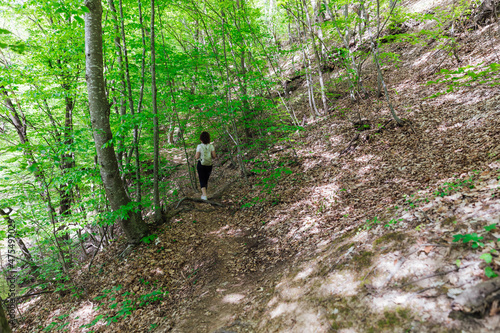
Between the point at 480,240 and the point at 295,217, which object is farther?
the point at 295,217

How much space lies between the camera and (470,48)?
26.0ft

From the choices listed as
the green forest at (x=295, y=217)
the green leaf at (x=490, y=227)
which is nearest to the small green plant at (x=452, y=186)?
the green forest at (x=295, y=217)

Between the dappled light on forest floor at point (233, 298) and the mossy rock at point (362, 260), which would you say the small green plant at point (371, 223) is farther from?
the dappled light on forest floor at point (233, 298)

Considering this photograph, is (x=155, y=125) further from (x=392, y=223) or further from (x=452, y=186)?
(x=452, y=186)

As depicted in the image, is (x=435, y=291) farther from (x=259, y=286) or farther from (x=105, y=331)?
(x=105, y=331)

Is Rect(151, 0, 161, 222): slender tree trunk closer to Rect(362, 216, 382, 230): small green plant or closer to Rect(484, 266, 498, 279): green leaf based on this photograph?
Rect(362, 216, 382, 230): small green plant

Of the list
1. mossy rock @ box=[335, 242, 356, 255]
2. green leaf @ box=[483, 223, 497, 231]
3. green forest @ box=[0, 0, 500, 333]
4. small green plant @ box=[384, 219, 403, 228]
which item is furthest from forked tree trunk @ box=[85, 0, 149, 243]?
green leaf @ box=[483, 223, 497, 231]

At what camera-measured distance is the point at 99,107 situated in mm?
4910

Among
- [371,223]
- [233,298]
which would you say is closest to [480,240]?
[371,223]

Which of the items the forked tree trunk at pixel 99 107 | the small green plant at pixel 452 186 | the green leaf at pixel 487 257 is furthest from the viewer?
the forked tree trunk at pixel 99 107

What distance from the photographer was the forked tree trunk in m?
4.70

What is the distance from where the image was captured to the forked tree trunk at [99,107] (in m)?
4.70

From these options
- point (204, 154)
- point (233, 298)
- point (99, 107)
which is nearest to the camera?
point (233, 298)

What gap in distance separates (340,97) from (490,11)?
225 inches
